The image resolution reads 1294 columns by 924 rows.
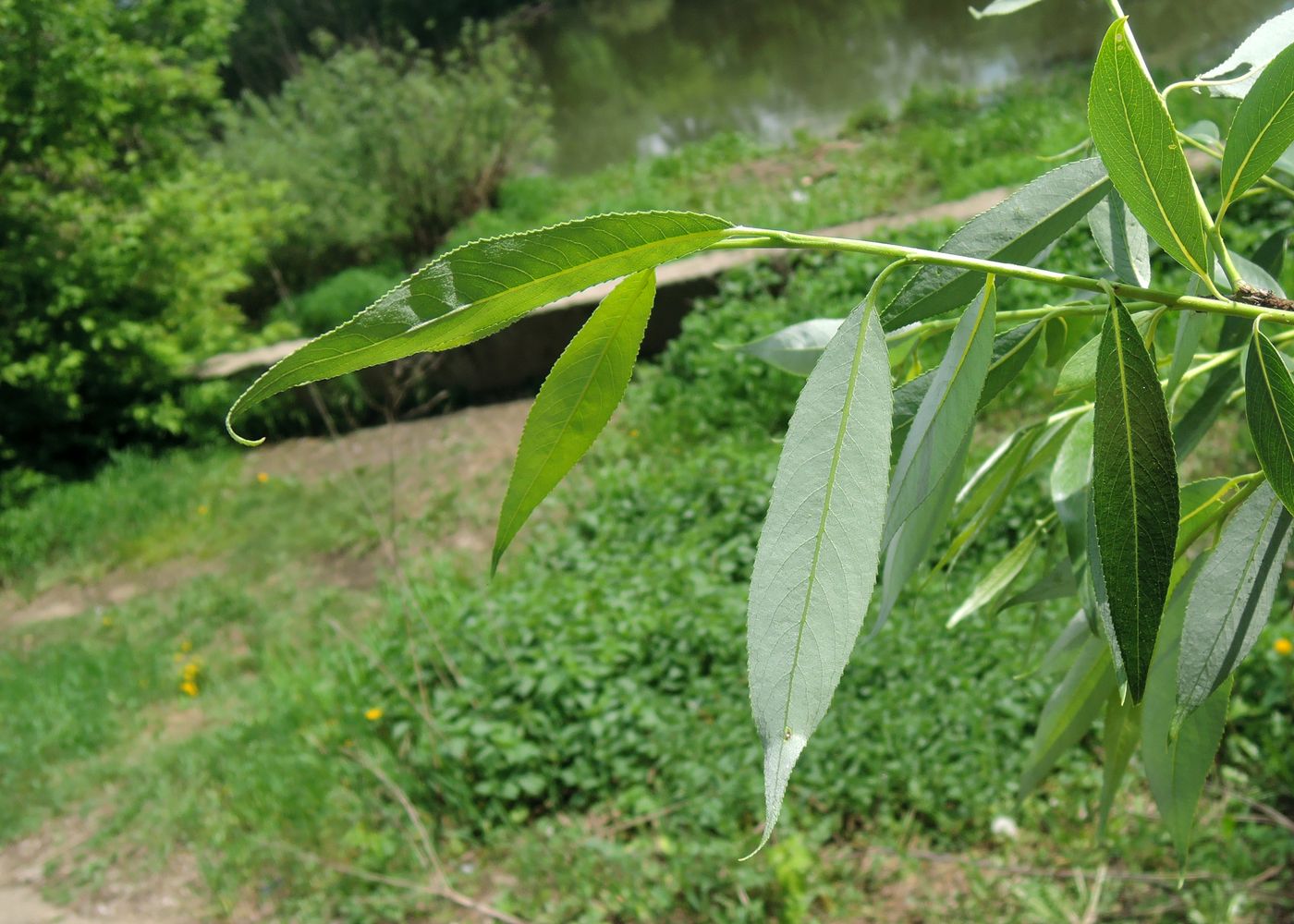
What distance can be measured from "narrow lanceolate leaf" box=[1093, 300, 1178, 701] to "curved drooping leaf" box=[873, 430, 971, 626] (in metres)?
0.14

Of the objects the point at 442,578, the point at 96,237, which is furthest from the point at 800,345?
the point at 96,237

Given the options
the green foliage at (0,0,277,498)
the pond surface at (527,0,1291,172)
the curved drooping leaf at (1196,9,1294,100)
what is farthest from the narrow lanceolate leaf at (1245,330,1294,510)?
the pond surface at (527,0,1291,172)

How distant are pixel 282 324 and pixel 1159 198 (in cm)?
692

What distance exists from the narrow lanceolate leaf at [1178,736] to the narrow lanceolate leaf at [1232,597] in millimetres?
75

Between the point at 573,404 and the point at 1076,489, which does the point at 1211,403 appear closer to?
the point at 1076,489

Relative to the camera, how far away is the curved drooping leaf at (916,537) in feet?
1.96

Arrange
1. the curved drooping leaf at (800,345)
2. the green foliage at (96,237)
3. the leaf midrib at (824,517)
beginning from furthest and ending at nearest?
the green foliage at (96,237) < the curved drooping leaf at (800,345) < the leaf midrib at (824,517)

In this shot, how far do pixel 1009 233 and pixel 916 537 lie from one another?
16 cm

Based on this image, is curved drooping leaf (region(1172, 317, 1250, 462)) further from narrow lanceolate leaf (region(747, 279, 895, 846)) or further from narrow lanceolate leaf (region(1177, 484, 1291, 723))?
narrow lanceolate leaf (region(747, 279, 895, 846))

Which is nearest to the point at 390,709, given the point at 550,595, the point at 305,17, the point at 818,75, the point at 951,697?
the point at 550,595

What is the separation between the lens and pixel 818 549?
1.46 feet

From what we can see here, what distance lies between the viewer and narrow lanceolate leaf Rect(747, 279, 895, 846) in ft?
1.38

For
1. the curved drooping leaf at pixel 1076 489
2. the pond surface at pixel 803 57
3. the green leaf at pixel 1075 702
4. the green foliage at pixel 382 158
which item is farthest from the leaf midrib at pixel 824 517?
the green foliage at pixel 382 158

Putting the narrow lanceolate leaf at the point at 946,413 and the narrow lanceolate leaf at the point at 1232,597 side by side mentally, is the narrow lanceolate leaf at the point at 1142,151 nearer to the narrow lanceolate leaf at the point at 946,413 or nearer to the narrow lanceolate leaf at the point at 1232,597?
the narrow lanceolate leaf at the point at 946,413
